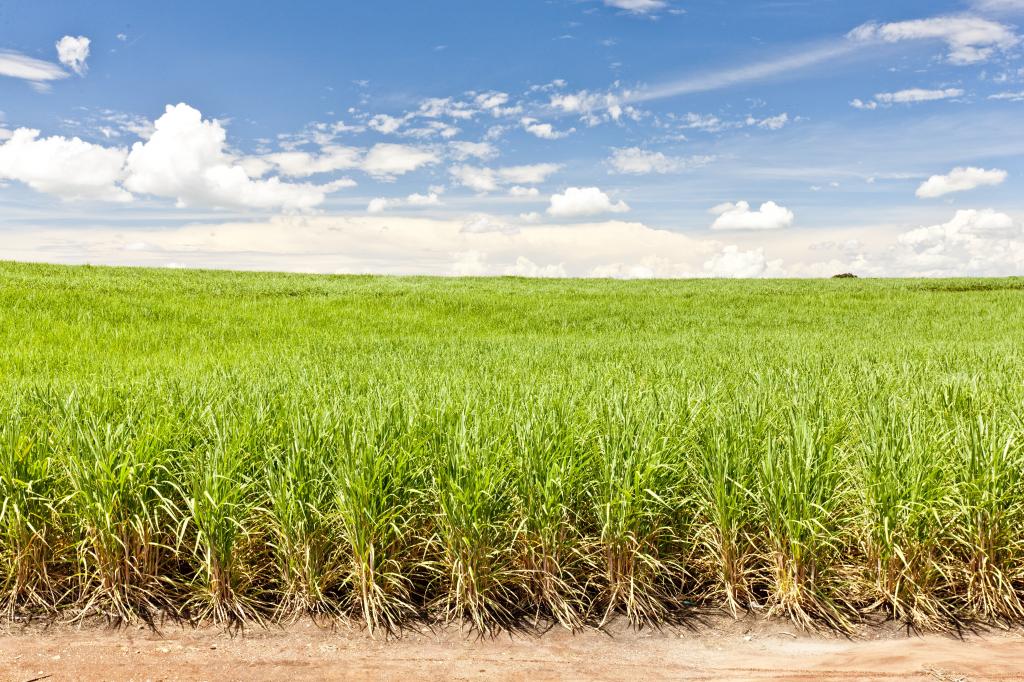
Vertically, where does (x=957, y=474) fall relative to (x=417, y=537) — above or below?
above

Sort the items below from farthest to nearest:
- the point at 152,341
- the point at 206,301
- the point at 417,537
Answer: the point at 206,301, the point at 152,341, the point at 417,537

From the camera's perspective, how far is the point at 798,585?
4109 millimetres

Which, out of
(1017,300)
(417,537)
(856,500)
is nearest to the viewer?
(417,537)

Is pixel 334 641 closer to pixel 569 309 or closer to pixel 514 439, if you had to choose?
pixel 514 439

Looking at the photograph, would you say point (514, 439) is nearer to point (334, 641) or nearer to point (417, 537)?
point (417, 537)

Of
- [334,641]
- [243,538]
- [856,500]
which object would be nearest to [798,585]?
[856,500]

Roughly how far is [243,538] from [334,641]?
100cm

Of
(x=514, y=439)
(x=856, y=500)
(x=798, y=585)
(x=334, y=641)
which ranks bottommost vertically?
(x=334, y=641)

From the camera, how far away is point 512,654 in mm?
3775

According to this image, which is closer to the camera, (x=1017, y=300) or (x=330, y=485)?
(x=330, y=485)

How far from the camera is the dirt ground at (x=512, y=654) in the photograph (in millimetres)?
3562

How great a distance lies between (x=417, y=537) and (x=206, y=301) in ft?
74.5

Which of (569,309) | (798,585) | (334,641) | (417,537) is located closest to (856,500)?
(798,585)

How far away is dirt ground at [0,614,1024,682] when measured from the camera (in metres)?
3.56
